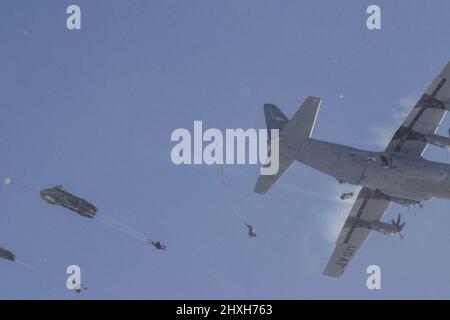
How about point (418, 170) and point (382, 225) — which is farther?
point (382, 225)

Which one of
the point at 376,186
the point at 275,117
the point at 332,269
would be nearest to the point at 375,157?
the point at 376,186

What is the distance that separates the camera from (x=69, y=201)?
4038 cm

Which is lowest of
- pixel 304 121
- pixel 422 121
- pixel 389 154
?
pixel 389 154

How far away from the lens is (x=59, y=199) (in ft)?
133

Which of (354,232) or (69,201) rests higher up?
(69,201)

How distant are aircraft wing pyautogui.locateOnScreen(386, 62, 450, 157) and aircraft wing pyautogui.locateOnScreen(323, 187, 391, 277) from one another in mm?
6545

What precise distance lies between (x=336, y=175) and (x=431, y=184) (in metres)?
6.66

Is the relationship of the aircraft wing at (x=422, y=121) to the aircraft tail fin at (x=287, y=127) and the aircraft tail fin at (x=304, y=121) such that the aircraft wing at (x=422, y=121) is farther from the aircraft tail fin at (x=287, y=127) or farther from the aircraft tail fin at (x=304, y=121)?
the aircraft tail fin at (x=287, y=127)

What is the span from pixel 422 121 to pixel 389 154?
3.12 meters

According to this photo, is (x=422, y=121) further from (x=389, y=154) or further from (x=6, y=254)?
(x=6, y=254)

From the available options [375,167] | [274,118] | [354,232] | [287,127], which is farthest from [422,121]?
[354,232]

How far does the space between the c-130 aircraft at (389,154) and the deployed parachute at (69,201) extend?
11.7 m

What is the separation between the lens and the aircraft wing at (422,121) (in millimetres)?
38250
